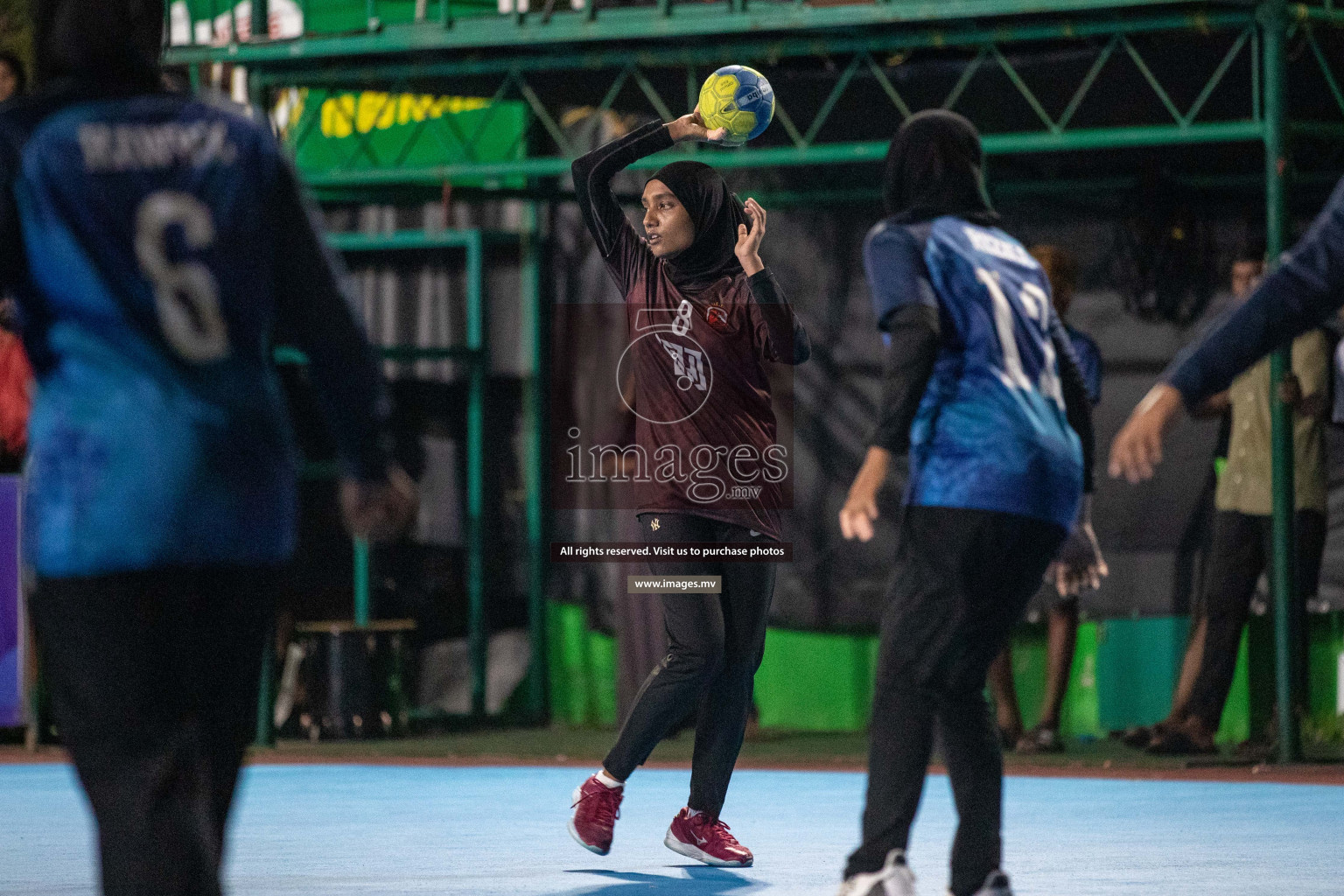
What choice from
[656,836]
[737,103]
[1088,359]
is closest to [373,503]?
[656,836]

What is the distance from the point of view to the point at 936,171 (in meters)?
5.27

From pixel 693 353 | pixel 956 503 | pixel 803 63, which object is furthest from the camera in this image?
pixel 803 63

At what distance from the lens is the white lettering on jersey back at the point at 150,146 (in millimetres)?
3289

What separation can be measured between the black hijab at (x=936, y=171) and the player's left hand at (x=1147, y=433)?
136cm

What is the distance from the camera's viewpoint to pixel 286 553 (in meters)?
3.41

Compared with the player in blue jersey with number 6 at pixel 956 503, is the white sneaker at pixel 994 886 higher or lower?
lower

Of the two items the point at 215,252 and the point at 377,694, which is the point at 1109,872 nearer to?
the point at 215,252

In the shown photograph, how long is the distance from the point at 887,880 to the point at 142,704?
7.82ft

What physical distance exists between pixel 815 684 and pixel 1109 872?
5894 mm

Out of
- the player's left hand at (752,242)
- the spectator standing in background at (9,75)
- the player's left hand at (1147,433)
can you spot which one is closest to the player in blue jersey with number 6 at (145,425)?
the player's left hand at (1147,433)

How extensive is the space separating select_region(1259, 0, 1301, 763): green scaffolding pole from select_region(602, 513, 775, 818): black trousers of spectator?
434 centimetres

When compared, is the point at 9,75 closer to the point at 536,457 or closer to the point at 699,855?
the point at 536,457

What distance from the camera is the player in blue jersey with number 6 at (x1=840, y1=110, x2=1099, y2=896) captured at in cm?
→ 501

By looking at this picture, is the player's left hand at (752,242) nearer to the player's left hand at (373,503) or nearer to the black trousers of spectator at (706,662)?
the black trousers of spectator at (706,662)
